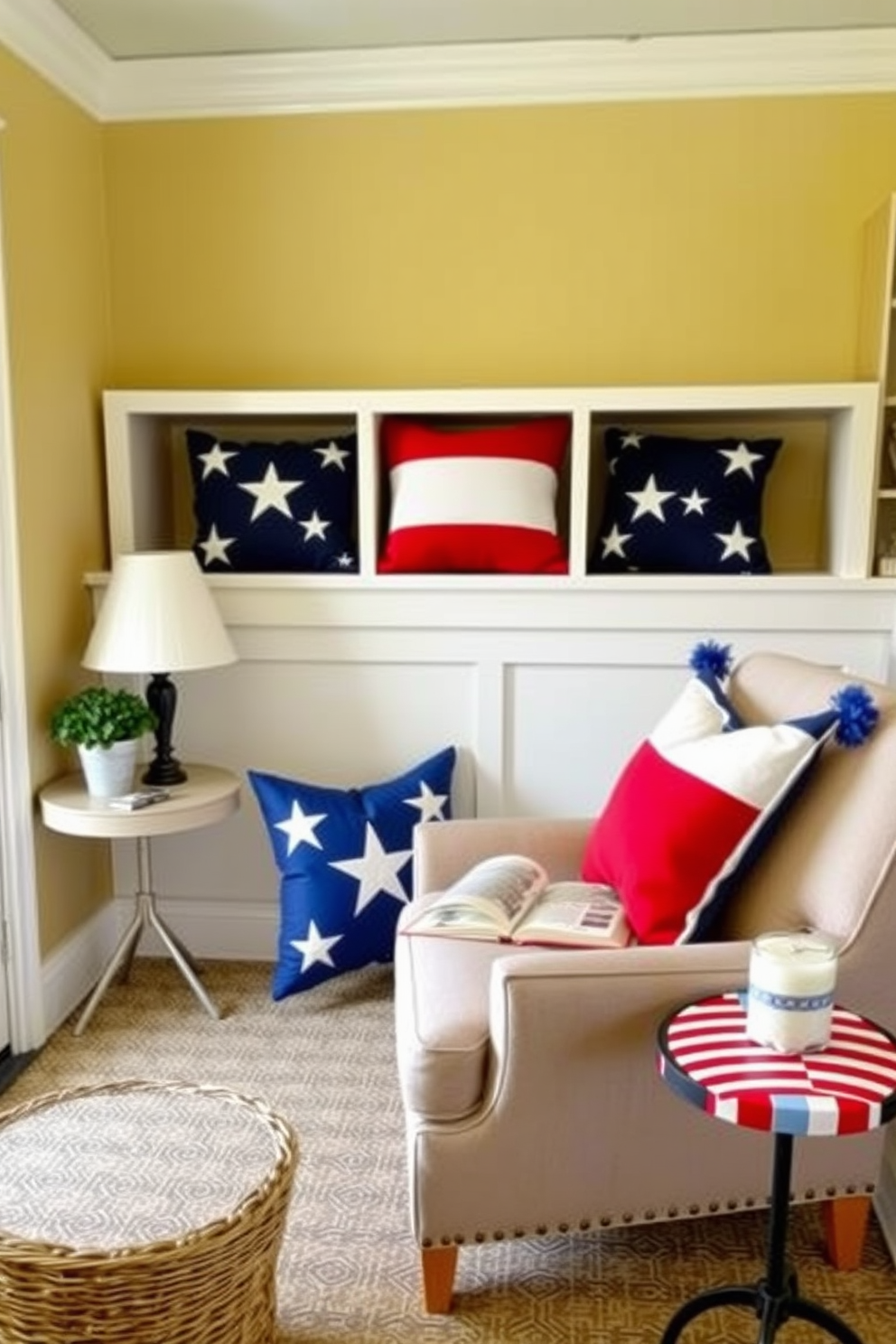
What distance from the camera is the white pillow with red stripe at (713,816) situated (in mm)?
1787

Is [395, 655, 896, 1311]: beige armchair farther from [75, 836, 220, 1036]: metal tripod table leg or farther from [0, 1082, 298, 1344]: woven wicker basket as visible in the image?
[75, 836, 220, 1036]: metal tripod table leg

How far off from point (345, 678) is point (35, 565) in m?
0.80

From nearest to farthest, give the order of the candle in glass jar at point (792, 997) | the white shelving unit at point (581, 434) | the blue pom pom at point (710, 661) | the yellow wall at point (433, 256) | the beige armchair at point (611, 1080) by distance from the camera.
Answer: the candle in glass jar at point (792, 997), the beige armchair at point (611, 1080), the blue pom pom at point (710, 661), the white shelving unit at point (581, 434), the yellow wall at point (433, 256)

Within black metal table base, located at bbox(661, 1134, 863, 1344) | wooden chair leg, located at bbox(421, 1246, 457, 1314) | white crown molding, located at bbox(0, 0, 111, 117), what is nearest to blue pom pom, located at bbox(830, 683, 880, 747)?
black metal table base, located at bbox(661, 1134, 863, 1344)

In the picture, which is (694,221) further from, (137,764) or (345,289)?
(137,764)

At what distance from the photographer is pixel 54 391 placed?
2.60 metres

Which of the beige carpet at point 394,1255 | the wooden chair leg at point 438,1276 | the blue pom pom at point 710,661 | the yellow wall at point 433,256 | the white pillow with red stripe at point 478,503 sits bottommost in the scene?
the beige carpet at point 394,1255

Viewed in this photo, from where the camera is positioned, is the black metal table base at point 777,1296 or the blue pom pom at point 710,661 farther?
the blue pom pom at point 710,661

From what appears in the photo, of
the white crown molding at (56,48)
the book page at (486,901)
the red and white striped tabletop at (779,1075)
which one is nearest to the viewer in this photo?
the red and white striped tabletop at (779,1075)

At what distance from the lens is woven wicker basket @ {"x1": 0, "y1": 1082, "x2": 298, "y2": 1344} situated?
1370 mm

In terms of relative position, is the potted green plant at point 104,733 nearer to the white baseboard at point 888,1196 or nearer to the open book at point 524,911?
the open book at point 524,911

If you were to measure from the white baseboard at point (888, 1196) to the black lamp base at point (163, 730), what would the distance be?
5.60 feet

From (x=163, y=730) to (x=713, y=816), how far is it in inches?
55.5

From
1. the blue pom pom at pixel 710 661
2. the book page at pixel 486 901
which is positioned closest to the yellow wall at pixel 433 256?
the blue pom pom at pixel 710 661
